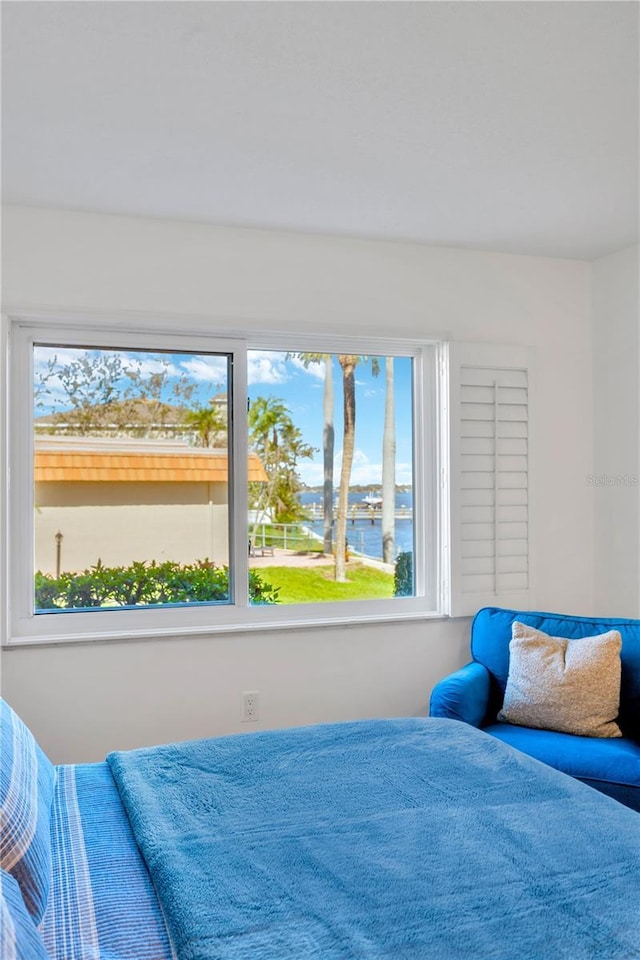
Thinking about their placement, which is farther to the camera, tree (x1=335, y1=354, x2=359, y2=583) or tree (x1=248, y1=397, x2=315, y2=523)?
tree (x1=335, y1=354, x2=359, y2=583)

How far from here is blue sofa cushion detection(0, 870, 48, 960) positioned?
108cm

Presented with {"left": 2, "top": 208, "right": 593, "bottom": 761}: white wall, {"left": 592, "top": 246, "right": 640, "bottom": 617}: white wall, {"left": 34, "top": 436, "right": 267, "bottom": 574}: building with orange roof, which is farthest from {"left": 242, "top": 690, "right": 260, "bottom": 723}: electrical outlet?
{"left": 592, "top": 246, "right": 640, "bottom": 617}: white wall

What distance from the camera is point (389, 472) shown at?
3820mm

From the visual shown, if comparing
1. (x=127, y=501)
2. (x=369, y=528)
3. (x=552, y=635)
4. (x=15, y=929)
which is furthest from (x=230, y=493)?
(x=15, y=929)

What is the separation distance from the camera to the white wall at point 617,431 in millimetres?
3705

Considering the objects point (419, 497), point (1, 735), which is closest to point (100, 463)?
point (419, 497)

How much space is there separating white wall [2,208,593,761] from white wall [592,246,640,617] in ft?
0.23

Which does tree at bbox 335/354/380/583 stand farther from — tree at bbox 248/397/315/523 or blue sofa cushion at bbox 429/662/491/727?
blue sofa cushion at bbox 429/662/491/727

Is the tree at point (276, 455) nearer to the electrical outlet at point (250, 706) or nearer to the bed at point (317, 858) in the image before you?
the electrical outlet at point (250, 706)

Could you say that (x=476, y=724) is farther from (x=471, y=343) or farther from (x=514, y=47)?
(x=514, y=47)

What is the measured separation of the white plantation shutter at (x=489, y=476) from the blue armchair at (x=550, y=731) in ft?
0.69

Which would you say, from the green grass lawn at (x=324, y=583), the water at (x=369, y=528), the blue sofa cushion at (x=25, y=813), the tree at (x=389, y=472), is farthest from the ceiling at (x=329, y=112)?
the blue sofa cushion at (x=25, y=813)

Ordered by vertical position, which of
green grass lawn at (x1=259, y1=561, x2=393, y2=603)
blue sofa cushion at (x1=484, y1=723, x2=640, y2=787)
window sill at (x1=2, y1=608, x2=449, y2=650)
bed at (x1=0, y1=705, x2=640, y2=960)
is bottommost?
blue sofa cushion at (x1=484, y1=723, x2=640, y2=787)

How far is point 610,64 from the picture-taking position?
6.89ft
